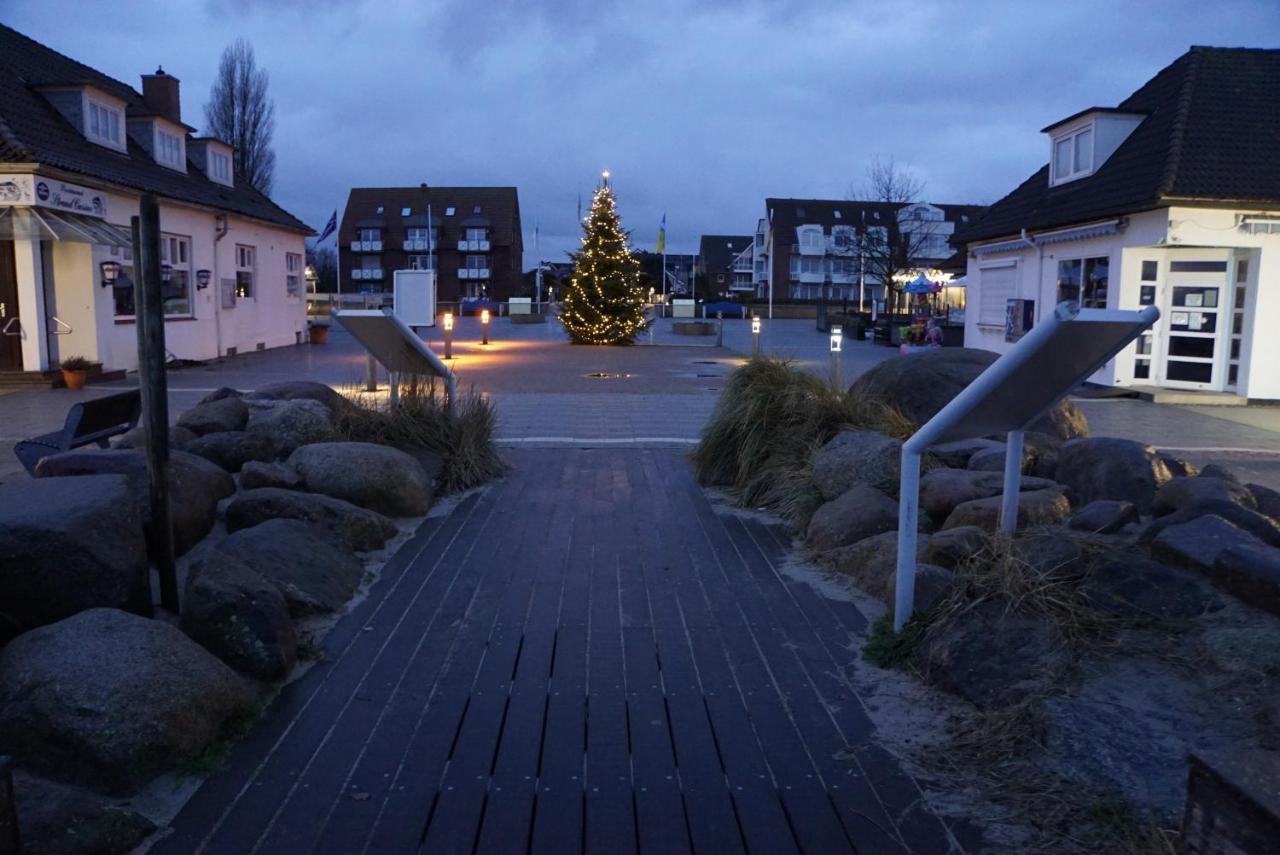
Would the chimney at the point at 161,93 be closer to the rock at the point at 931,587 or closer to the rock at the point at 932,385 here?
the rock at the point at 932,385

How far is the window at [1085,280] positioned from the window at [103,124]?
17756 millimetres

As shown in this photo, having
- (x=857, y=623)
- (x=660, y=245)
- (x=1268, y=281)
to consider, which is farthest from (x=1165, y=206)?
(x=660, y=245)

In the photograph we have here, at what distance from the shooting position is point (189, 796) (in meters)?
3.53

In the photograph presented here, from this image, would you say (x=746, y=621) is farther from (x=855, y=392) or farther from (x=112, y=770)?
(x=855, y=392)

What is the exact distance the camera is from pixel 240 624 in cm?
443

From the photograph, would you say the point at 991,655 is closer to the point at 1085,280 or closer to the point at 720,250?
the point at 1085,280

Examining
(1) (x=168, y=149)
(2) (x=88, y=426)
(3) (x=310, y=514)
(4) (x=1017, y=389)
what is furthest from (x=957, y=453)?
(1) (x=168, y=149)

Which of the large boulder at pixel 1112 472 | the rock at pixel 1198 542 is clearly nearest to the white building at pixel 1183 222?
the large boulder at pixel 1112 472

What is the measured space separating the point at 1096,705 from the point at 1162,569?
2.94 feet

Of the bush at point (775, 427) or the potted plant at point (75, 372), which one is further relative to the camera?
the potted plant at point (75, 372)

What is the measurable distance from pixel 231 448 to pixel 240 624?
371 cm

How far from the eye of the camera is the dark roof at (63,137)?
17.2 metres

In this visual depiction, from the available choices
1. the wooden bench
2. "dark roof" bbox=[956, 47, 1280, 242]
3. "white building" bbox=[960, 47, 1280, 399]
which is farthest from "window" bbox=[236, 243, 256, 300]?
the wooden bench

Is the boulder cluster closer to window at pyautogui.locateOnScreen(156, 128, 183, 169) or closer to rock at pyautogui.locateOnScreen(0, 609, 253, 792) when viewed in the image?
rock at pyautogui.locateOnScreen(0, 609, 253, 792)
